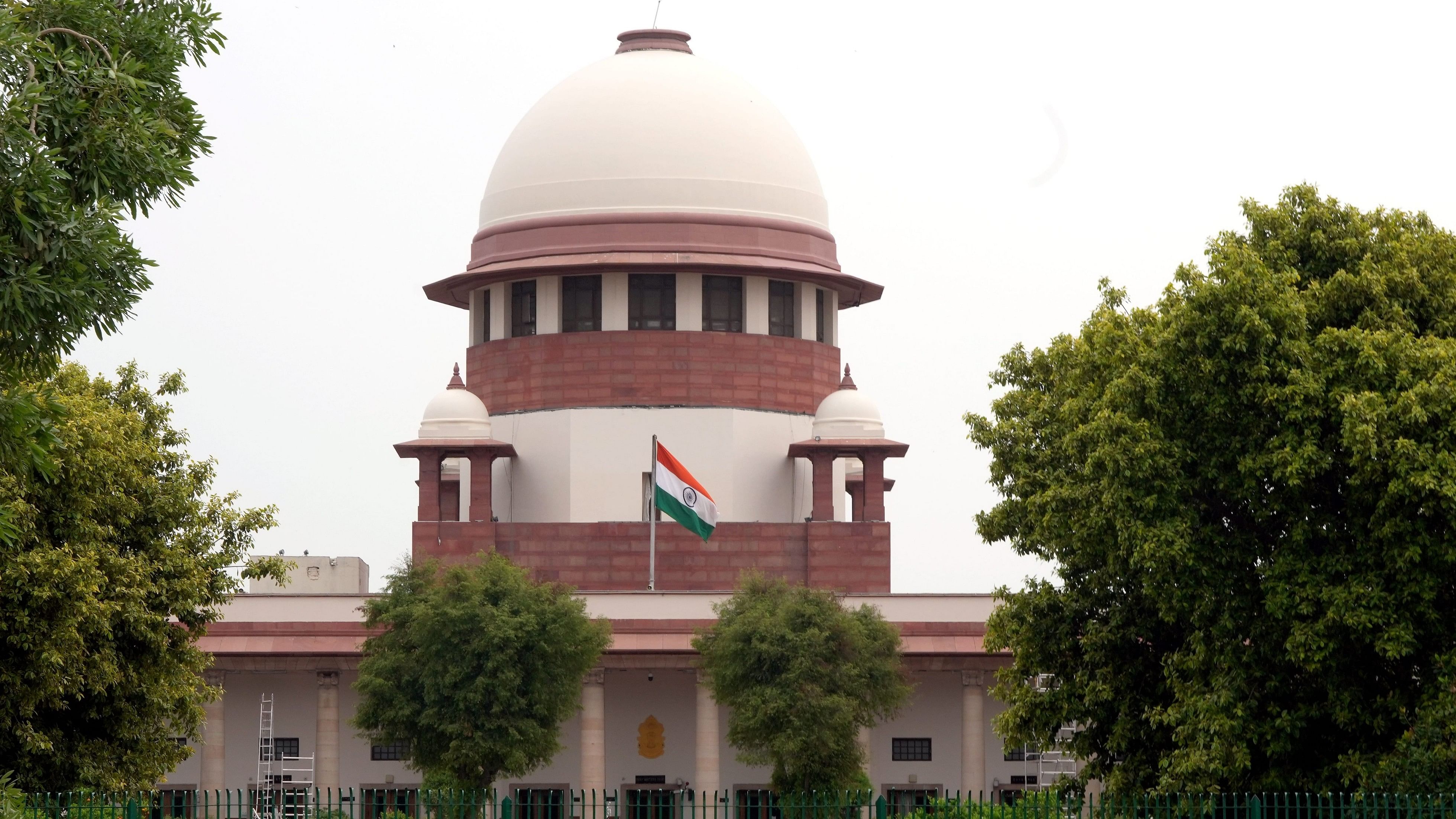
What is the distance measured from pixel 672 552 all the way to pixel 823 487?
4002 millimetres

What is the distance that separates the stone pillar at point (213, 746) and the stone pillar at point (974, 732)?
16.3 meters

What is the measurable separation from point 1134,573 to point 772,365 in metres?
26.2

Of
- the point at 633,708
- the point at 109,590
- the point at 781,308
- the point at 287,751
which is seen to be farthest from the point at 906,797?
the point at 109,590

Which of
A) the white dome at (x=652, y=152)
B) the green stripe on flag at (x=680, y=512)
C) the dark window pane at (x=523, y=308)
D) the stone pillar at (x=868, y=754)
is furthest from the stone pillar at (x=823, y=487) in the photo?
the dark window pane at (x=523, y=308)

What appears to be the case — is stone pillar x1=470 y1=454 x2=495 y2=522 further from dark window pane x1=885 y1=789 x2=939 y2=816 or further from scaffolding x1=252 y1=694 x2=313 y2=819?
dark window pane x1=885 y1=789 x2=939 y2=816

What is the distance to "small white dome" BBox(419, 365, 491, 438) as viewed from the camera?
5534cm

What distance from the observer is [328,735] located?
51281mm

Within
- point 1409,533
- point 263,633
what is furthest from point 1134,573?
point 263,633

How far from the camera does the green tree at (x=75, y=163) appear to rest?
1634 cm

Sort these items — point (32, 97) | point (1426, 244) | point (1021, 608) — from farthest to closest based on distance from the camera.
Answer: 1. point (1021, 608)
2. point (1426, 244)
3. point (32, 97)

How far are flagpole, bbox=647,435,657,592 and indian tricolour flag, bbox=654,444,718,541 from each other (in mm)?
119

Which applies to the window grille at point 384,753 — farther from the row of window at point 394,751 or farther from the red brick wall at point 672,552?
the red brick wall at point 672,552

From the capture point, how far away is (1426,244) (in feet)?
97.0

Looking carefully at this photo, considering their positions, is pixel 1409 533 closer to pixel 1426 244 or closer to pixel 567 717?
pixel 1426 244
